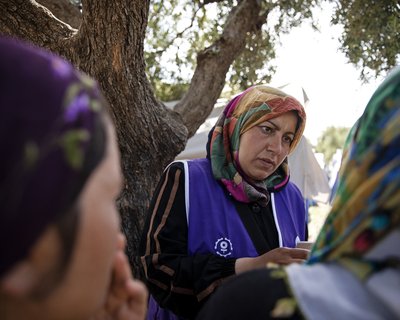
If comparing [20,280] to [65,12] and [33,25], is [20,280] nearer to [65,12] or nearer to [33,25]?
[33,25]

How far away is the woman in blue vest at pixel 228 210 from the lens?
7.15 feet

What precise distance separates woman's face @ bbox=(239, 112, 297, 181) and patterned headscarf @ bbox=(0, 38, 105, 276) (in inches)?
73.9

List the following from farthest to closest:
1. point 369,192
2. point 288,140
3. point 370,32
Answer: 1. point 370,32
2. point 288,140
3. point 369,192

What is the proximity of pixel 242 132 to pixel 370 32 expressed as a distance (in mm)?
4077

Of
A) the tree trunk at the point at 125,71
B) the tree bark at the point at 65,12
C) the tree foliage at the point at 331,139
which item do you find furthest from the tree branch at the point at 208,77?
the tree foliage at the point at 331,139

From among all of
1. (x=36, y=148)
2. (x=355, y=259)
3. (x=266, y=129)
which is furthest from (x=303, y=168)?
(x=36, y=148)

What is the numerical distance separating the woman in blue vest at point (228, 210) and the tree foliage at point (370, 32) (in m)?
3.56

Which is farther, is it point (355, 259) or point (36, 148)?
point (355, 259)

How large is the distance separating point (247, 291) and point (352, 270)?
235 mm

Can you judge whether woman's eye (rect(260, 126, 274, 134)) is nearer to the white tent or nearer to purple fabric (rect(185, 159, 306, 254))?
purple fabric (rect(185, 159, 306, 254))

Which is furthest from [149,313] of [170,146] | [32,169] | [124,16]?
[32,169]

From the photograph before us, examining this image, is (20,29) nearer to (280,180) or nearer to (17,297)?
(280,180)

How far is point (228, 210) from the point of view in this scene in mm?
2420

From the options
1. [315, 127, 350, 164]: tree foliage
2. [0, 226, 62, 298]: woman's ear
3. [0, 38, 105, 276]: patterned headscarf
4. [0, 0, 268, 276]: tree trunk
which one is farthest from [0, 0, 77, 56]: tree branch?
[315, 127, 350, 164]: tree foliage
